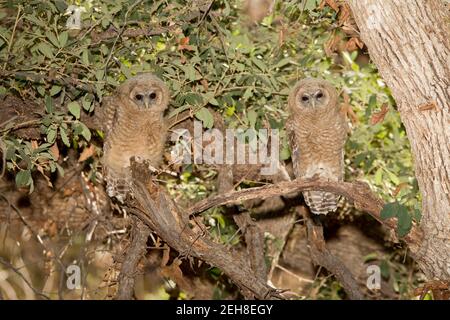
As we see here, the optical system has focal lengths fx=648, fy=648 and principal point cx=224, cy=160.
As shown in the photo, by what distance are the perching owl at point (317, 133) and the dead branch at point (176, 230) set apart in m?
0.96

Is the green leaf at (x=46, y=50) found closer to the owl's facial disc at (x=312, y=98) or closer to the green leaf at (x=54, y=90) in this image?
the green leaf at (x=54, y=90)

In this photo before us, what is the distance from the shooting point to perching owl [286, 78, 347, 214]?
411cm

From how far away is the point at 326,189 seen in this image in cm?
336

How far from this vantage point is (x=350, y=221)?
17.9ft

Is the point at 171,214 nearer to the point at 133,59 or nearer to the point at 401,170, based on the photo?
the point at 133,59

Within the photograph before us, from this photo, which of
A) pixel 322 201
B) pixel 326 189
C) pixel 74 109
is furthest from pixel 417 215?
pixel 74 109

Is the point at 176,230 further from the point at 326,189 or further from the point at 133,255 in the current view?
the point at 326,189

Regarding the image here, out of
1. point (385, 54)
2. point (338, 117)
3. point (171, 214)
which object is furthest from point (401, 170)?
point (171, 214)

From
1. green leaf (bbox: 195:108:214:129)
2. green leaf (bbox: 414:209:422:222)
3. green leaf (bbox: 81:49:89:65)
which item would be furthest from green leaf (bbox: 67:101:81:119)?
green leaf (bbox: 414:209:422:222)

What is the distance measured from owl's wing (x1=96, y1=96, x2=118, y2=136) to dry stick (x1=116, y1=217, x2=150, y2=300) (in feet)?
2.16

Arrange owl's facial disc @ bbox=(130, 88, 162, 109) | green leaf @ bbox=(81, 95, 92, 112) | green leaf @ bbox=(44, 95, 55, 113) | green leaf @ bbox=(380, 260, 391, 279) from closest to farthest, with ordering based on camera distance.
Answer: green leaf @ bbox=(44, 95, 55, 113) → green leaf @ bbox=(81, 95, 92, 112) → owl's facial disc @ bbox=(130, 88, 162, 109) → green leaf @ bbox=(380, 260, 391, 279)

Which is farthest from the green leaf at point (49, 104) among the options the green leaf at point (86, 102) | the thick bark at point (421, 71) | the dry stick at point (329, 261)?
the dry stick at point (329, 261)

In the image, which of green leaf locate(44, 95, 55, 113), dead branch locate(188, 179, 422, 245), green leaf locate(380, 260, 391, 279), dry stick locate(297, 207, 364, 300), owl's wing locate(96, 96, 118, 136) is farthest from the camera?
green leaf locate(380, 260, 391, 279)

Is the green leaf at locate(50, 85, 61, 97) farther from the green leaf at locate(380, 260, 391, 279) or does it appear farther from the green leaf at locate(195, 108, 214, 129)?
the green leaf at locate(380, 260, 391, 279)
